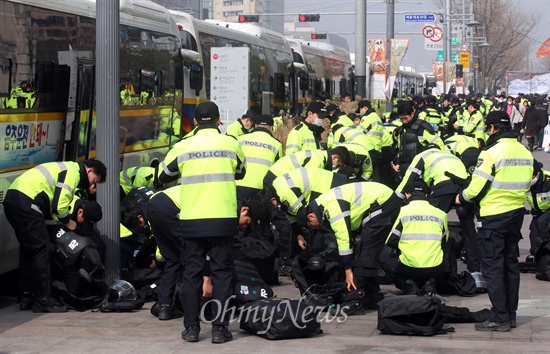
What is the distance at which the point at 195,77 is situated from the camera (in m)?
21.1

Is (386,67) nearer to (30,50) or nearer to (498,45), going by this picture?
(30,50)

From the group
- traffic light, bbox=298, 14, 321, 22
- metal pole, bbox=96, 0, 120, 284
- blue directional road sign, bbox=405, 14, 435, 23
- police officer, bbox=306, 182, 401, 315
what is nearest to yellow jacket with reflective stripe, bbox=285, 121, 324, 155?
metal pole, bbox=96, 0, 120, 284

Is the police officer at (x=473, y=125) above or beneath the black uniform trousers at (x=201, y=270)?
above

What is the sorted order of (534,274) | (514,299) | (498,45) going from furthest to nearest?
(498,45) < (534,274) < (514,299)

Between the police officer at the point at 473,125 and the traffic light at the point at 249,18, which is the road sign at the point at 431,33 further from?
the police officer at the point at 473,125

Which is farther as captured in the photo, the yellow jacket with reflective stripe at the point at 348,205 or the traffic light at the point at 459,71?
the traffic light at the point at 459,71

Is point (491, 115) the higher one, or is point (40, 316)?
point (491, 115)

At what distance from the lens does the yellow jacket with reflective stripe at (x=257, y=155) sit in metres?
13.2

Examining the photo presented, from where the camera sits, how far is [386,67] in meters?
29.2

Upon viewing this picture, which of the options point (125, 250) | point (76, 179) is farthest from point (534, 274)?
point (76, 179)

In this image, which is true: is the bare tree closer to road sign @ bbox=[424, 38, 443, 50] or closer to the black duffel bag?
road sign @ bbox=[424, 38, 443, 50]

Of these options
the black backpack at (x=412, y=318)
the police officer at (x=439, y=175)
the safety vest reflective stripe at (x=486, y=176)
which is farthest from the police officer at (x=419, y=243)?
the police officer at (x=439, y=175)

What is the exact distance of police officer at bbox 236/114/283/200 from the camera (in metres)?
13.2

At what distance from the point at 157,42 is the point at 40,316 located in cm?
823
